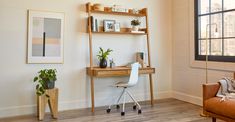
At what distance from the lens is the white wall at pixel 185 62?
4447 mm

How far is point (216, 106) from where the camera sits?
9.57 feet

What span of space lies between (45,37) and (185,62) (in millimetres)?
2890

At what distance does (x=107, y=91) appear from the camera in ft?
14.5

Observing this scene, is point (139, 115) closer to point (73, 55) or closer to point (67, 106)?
point (67, 106)

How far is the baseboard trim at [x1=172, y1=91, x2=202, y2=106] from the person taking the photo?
445 cm

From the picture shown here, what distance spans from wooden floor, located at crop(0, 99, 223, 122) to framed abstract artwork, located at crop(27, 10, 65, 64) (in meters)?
0.97

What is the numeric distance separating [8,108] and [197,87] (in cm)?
350

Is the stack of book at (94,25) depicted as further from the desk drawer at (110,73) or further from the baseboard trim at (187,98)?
the baseboard trim at (187,98)

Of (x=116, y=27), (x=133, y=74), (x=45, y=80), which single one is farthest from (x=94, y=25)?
(x=45, y=80)

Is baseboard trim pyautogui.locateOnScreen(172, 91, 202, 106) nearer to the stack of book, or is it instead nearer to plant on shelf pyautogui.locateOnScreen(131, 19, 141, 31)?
plant on shelf pyautogui.locateOnScreen(131, 19, 141, 31)

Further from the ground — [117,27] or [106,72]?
[117,27]

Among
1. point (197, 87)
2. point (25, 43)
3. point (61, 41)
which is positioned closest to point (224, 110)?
point (197, 87)

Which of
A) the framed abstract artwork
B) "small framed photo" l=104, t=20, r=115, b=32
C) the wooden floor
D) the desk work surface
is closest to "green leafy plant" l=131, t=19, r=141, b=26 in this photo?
"small framed photo" l=104, t=20, r=115, b=32

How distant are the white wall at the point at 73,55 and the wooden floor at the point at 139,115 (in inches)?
11.8
